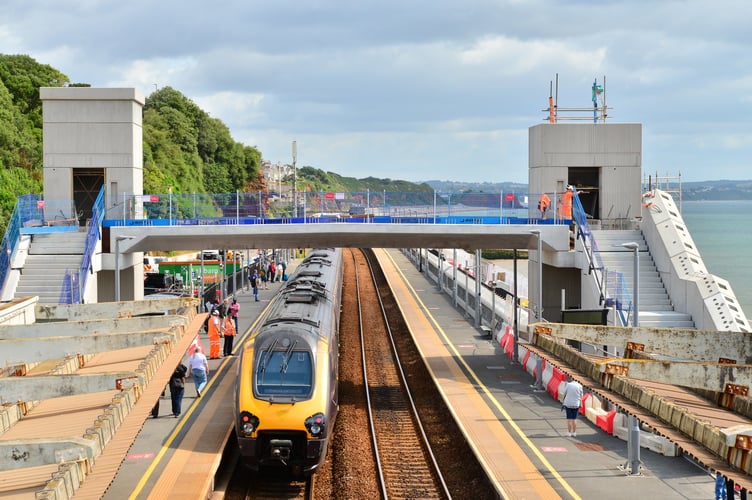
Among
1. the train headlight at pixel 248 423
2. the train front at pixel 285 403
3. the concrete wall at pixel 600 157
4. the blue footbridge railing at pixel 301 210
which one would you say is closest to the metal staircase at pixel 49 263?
the blue footbridge railing at pixel 301 210

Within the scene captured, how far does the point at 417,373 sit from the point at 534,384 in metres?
5.24

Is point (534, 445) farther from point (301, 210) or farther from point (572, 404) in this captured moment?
point (301, 210)

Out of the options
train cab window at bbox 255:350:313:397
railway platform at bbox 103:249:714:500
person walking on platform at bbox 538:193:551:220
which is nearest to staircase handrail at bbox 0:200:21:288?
railway platform at bbox 103:249:714:500

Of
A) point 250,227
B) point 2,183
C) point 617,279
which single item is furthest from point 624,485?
point 2,183

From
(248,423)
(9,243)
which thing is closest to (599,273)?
(248,423)

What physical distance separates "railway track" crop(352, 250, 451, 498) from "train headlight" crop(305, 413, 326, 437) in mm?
1775

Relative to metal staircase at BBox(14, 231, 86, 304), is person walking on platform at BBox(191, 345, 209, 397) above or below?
below

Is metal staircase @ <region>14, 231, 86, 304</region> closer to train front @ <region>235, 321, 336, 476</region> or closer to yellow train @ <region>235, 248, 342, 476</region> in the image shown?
yellow train @ <region>235, 248, 342, 476</region>

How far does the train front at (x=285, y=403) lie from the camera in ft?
54.4

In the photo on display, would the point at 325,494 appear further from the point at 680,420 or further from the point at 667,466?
the point at 680,420

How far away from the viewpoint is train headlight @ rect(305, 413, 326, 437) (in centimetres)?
1658

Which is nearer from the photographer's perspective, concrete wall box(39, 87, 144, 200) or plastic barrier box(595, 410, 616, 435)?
plastic barrier box(595, 410, 616, 435)

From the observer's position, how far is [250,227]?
29.5 meters

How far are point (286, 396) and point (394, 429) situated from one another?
6.13 m
